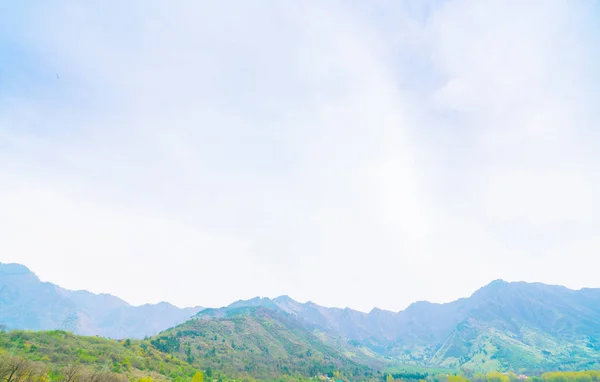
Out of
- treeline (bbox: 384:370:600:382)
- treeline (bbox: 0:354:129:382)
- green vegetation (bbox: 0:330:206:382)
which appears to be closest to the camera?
treeline (bbox: 0:354:129:382)

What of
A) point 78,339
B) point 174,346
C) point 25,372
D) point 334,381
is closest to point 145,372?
point 78,339

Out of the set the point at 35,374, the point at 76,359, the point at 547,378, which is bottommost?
the point at 547,378

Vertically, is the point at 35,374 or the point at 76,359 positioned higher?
the point at 76,359

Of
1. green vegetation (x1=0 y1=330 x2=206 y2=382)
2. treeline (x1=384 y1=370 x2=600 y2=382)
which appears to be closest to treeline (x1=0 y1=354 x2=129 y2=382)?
green vegetation (x1=0 y1=330 x2=206 y2=382)

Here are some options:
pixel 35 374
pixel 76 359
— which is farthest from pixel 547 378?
pixel 35 374

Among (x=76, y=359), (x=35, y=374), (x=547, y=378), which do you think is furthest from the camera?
(x=547, y=378)

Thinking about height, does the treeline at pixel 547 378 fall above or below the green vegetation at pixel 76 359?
below

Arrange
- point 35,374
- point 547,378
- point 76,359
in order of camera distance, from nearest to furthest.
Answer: point 35,374 → point 76,359 → point 547,378

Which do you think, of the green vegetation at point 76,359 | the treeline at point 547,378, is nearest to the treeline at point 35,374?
the green vegetation at point 76,359

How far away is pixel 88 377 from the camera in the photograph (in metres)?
54.2

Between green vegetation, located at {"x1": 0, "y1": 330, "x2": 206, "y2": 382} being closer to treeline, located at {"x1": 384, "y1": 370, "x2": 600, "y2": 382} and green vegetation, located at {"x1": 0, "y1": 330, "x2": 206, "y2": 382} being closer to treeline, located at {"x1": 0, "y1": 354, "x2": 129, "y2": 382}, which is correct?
treeline, located at {"x1": 0, "y1": 354, "x2": 129, "y2": 382}

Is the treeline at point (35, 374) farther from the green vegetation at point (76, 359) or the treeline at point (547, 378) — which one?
the treeline at point (547, 378)

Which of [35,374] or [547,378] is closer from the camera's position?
[35,374]

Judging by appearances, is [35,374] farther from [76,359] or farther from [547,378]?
[547,378]
